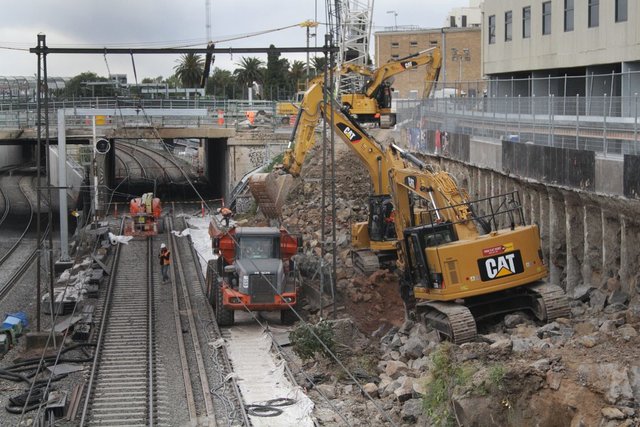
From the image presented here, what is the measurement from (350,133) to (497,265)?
8080 millimetres

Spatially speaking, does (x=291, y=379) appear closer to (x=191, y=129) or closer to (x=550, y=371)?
(x=550, y=371)

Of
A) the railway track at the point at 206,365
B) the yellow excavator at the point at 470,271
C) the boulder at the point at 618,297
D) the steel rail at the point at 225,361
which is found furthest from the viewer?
the yellow excavator at the point at 470,271

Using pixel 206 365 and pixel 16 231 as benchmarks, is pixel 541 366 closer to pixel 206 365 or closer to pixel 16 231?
pixel 206 365

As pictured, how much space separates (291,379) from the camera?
786 inches

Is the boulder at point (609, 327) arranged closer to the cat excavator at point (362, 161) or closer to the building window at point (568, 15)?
the cat excavator at point (362, 161)

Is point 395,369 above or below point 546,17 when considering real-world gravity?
below

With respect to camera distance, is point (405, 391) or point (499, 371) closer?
point (499, 371)

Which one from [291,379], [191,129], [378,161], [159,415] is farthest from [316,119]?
[191,129]

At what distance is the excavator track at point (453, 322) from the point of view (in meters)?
19.2

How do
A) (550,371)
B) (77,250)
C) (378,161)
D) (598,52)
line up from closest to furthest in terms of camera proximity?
1. (550,371)
2. (378,161)
3. (598,52)
4. (77,250)

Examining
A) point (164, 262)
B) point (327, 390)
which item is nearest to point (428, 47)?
point (164, 262)

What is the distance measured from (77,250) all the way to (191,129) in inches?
667

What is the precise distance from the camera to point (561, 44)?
4006 cm

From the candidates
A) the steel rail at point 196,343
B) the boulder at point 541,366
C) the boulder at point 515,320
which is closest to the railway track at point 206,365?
the steel rail at point 196,343
